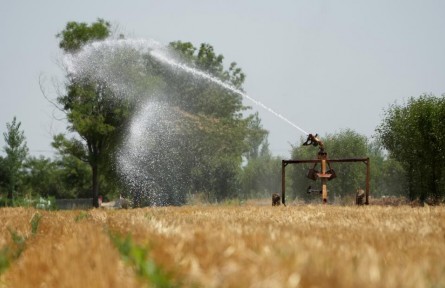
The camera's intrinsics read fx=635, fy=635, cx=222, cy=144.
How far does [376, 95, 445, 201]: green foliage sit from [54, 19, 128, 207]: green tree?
21973 mm

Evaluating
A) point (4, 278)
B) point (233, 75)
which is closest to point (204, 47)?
point (233, 75)

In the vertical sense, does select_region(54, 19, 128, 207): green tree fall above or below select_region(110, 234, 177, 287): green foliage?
above

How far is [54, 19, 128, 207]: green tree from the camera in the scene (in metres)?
47.2

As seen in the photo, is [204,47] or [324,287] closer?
[324,287]

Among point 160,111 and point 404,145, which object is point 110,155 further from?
point 404,145

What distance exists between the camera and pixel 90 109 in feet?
157

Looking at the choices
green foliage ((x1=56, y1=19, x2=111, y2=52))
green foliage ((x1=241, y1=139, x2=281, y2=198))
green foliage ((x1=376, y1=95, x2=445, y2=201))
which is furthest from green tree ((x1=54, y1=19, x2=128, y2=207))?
green foliage ((x1=241, y1=139, x2=281, y2=198))

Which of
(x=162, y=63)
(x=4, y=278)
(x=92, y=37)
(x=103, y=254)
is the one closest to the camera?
(x=103, y=254)

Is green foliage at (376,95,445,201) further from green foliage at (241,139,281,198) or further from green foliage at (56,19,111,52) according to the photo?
green foliage at (241,139,281,198)

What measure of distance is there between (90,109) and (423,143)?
2513cm

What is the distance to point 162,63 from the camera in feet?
218

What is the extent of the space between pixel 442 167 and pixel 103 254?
155 ft

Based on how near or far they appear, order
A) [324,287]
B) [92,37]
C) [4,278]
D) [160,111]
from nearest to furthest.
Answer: [324,287], [4,278], [92,37], [160,111]

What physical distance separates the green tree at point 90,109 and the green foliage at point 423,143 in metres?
22.0
